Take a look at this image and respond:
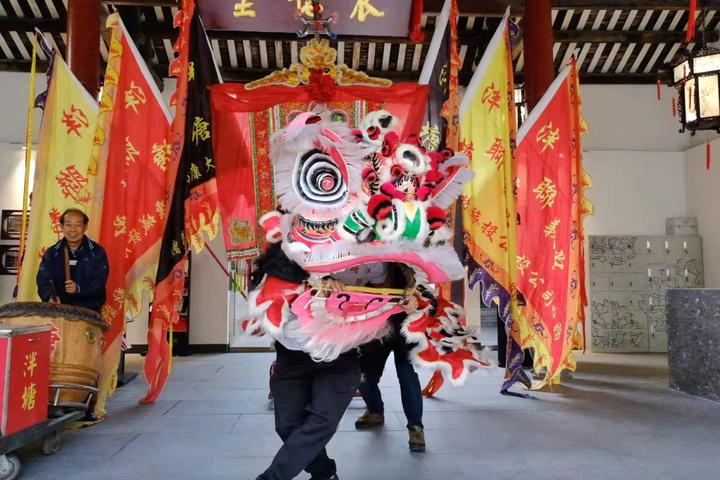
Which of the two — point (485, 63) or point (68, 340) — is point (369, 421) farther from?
point (485, 63)

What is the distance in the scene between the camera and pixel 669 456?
8.85 feet

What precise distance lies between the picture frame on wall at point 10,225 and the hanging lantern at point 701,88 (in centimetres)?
760

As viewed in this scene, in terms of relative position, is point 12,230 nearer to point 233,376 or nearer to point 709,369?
point 233,376

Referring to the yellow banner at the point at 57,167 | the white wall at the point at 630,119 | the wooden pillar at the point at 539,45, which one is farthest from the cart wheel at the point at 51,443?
the white wall at the point at 630,119

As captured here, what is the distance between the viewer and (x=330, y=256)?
182 cm

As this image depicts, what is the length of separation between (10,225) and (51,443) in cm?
527

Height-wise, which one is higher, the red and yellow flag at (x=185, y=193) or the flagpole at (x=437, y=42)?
the flagpole at (x=437, y=42)

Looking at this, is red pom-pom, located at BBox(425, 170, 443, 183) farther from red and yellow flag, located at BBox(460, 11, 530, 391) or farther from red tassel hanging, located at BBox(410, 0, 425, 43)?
red tassel hanging, located at BBox(410, 0, 425, 43)

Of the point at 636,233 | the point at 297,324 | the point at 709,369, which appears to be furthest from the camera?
the point at 636,233

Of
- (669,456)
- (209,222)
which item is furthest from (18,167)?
(669,456)

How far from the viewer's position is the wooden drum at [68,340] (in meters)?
2.84

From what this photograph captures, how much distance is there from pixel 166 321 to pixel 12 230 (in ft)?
14.8

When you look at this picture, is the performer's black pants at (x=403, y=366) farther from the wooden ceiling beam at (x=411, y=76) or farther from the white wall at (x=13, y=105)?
the white wall at (x=13, y=105)

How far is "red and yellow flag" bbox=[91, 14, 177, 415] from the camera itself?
3570 mm
